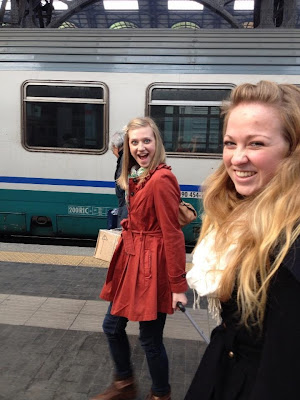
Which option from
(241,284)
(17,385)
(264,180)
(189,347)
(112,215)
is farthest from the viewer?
(112,215)

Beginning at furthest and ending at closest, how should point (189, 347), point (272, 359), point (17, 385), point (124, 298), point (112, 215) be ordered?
1. point (112, 215)
2. point (189, 347)
3. point (17, 385)
4. point (124, 298)
5. point (272, 359)

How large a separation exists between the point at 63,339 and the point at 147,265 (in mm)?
1449

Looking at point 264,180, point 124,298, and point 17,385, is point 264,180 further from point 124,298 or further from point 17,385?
point 17,385

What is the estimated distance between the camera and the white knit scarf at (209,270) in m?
1.29

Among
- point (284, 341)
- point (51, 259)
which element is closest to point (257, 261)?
point (284, 341)

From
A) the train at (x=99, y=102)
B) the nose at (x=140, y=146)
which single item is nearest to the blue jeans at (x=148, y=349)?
the nose at (x=140, y=146)

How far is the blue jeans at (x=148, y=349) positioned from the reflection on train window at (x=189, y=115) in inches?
146

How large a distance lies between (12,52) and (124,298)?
4912 millimetres

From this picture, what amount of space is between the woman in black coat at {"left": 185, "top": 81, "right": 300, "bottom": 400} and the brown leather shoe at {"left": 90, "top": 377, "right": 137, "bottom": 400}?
1.45 metres

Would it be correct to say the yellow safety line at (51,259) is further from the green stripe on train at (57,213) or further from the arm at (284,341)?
the arm at (284,341)

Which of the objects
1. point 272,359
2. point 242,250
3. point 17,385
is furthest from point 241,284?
point 17,385

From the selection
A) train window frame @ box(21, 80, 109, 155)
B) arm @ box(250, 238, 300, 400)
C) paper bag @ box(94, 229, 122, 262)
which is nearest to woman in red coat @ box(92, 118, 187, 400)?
paper bag @ box(94, 229, 122, 262)

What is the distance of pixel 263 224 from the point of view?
1148 mm

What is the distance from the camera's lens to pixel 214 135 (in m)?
5.95
